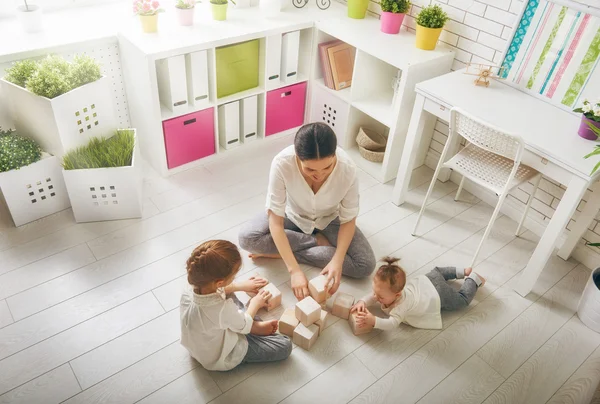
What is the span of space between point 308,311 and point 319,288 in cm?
15

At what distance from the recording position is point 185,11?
8.90ft

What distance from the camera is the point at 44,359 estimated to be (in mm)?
1903

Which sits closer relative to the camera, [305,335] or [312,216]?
[305,335]

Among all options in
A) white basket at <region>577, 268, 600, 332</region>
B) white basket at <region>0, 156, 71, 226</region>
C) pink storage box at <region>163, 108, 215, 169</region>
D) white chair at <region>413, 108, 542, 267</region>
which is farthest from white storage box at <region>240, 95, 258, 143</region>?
white basket at <region>577, 268, 600, 332</region>

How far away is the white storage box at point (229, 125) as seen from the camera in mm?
2947

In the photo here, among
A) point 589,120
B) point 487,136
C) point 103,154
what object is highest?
point 589,120

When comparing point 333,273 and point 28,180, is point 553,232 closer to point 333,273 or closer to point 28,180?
point 333,273

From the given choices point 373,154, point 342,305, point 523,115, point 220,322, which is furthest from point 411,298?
point 373,154

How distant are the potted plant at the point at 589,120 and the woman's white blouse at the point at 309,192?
97cm

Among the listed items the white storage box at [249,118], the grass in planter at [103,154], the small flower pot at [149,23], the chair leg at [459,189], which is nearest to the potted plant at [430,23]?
the chair leg at [459,189]

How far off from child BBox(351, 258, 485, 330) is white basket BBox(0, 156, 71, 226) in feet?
5.26

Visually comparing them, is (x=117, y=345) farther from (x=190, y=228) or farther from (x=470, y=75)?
(x=470, y=75)

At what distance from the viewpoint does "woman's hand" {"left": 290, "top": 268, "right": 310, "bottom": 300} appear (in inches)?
83.4

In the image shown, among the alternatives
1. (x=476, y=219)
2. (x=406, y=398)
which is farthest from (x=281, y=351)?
(x=476, y=219)
